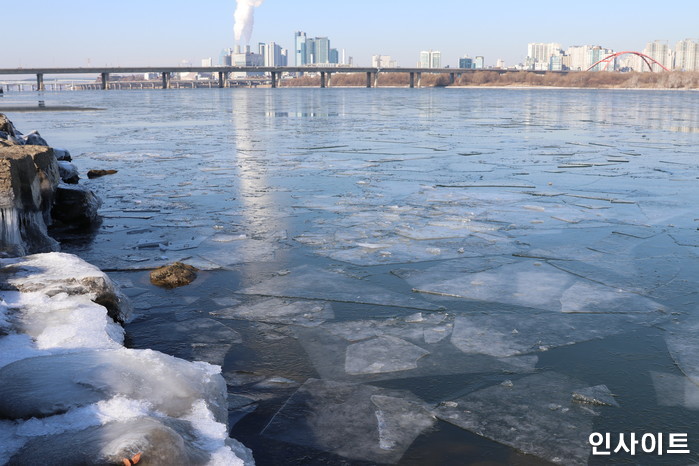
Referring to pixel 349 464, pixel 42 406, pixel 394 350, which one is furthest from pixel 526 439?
pixel 42 406

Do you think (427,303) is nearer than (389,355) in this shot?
No

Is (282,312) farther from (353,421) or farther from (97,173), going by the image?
(97,173)

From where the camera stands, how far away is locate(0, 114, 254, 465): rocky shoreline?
2199 millimetres

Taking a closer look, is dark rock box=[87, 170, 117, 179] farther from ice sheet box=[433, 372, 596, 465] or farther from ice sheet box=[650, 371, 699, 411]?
ice sheet box=[650, 371, 699, 411]

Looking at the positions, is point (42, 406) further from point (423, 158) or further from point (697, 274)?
point (423, 158)

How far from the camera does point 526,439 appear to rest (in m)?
2.82

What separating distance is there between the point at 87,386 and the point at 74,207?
4.94 m

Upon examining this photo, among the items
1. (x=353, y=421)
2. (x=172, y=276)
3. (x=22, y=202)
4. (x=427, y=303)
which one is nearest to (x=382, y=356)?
(x=353, y=421)

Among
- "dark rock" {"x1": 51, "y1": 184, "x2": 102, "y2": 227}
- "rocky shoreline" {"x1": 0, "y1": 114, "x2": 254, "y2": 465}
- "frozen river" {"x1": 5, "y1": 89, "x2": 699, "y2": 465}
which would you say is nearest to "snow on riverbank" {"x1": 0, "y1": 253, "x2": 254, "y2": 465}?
"rocky shoreline" {"x1": 0, "y1": 114, "x2": 254, "y2": 465}

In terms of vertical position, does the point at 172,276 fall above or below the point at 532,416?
above

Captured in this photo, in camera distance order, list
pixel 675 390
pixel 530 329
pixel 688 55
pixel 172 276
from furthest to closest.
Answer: pixel 688 55, pixel 172 276, pixel 530 329, pixel 675 390

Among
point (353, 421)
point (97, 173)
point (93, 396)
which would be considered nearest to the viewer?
point (93, 396)

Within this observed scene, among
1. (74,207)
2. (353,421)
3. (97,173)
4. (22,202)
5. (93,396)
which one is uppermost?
(22,202)

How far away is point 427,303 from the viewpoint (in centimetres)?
452
